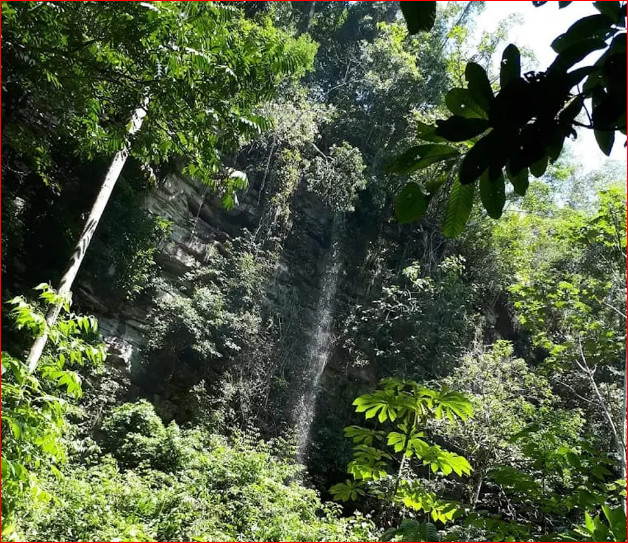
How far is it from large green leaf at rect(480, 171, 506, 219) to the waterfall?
24.8 feet

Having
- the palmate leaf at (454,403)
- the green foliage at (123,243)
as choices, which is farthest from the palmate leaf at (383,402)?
the green foliage at (123,243)

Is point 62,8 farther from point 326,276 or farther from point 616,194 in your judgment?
point 326,276

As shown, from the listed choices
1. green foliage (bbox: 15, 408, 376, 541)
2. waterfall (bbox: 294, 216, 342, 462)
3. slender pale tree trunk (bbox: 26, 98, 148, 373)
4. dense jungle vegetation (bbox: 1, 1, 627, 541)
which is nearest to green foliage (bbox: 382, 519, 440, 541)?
dense jungle vegetation (bbox: 1, 1, 627, 541)

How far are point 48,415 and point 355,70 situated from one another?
10.2m

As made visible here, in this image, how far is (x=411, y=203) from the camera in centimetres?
66

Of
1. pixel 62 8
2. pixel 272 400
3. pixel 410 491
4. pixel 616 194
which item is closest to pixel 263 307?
pixel 272 400

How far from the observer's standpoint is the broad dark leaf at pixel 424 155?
63 cm

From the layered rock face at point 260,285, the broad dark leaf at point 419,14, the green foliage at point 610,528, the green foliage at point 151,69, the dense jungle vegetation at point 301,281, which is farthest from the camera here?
the layered rock face at point 260,285

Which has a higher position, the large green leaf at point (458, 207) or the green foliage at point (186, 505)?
the large green leaf at point (458, 207)

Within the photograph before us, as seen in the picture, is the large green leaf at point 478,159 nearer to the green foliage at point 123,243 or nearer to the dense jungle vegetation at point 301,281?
the dense jungle vegetation at point 301,281

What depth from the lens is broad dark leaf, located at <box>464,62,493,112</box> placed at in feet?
1.80

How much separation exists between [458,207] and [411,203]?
0.23ft

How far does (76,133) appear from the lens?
3775 millimetres

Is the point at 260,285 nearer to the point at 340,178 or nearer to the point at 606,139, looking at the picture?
the point at 340,178
